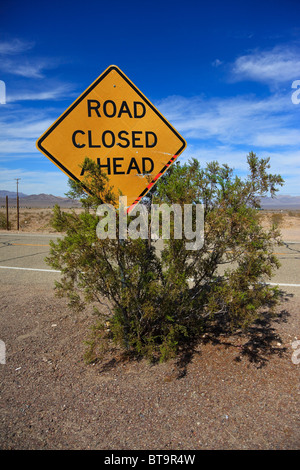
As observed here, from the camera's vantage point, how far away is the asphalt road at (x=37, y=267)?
7.13 m

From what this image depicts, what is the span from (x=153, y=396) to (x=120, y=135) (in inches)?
103

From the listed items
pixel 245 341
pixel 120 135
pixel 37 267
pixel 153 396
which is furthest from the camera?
pixel 37 267

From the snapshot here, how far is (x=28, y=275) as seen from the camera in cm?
790

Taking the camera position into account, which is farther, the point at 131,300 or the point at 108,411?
the point at 131,300

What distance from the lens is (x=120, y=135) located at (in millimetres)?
3371

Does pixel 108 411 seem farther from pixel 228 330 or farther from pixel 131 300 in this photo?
pixel 228 330

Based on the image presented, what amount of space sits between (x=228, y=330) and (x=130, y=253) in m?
1.95
